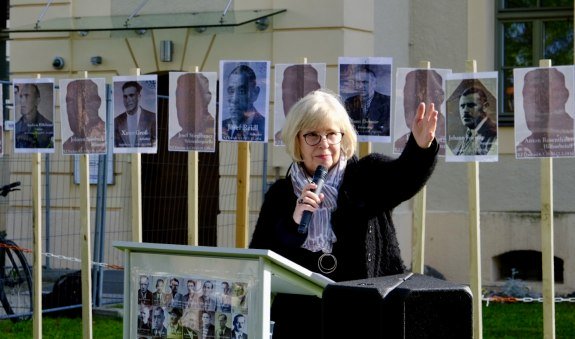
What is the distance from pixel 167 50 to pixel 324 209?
8721 mm

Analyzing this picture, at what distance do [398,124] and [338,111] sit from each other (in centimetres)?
218

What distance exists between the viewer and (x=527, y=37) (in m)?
12.6

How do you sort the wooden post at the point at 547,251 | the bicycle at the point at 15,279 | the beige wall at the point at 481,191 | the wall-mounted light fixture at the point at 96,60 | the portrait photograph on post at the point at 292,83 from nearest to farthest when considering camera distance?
the wooden post at the point at 547,251
the portrait photograph on post at the point at 292,83
the bicycle at the point at 15,279
the beige wall at the point at 481,191
the wall-mounted light fixture at the point at 96,60

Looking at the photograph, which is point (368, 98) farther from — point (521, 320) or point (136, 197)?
point (521, 320)

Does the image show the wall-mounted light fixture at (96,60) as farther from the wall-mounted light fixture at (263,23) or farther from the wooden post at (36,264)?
the wooden post at (36,264)

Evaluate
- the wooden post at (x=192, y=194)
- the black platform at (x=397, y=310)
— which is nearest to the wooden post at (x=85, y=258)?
the wooden post at (x=192, y=194)

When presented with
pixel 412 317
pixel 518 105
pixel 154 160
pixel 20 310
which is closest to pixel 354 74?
pixel 518 105

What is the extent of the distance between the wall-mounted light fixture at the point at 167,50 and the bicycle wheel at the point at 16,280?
3289mm

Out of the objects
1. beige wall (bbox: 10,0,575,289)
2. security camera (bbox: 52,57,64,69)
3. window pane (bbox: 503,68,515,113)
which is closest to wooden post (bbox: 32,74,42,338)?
beige wall (bbox: 10,0,575,289)

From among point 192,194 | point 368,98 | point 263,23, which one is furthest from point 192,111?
point 263,23

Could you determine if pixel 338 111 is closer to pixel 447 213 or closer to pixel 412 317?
pixel 412 317

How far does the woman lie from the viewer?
13.0 feet

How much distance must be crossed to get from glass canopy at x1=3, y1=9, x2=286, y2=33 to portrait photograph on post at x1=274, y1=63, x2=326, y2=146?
5083mm

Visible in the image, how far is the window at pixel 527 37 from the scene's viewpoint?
12.4 metres
